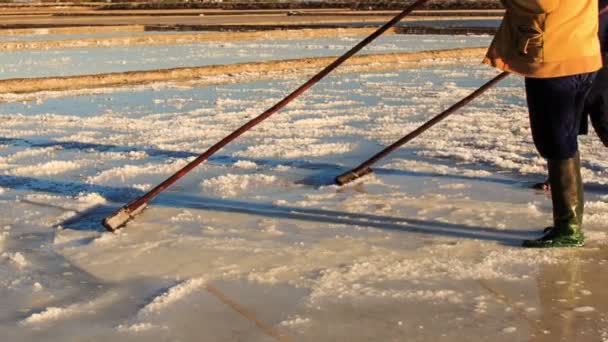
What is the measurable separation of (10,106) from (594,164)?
5418mm

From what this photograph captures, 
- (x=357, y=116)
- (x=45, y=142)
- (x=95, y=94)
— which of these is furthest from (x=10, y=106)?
(x=357, y=116)

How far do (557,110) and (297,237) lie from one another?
1047 millimetres

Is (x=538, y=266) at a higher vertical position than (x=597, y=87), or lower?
lower

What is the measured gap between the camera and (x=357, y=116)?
704 centimetres

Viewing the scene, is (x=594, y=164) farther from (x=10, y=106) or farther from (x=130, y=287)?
(x=10, y=106)

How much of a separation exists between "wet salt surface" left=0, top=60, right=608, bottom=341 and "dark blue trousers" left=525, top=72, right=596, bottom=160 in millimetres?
359

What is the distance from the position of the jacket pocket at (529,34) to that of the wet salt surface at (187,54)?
901cm

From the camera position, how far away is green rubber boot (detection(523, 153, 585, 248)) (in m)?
3.30

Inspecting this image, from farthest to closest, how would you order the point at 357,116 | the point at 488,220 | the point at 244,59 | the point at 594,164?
the point at 244,59, the point at 357,116, the point at 594,164, the point at 488,220

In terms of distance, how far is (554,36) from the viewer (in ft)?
10.3

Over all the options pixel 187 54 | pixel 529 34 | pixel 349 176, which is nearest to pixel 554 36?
pixel 529 34

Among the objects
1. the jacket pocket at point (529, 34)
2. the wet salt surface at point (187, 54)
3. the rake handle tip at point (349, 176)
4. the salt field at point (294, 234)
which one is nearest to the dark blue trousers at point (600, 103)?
the salt field at point (294, 234)

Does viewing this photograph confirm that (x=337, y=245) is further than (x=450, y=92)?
No

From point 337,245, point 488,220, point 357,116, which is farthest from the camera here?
point 357,116
